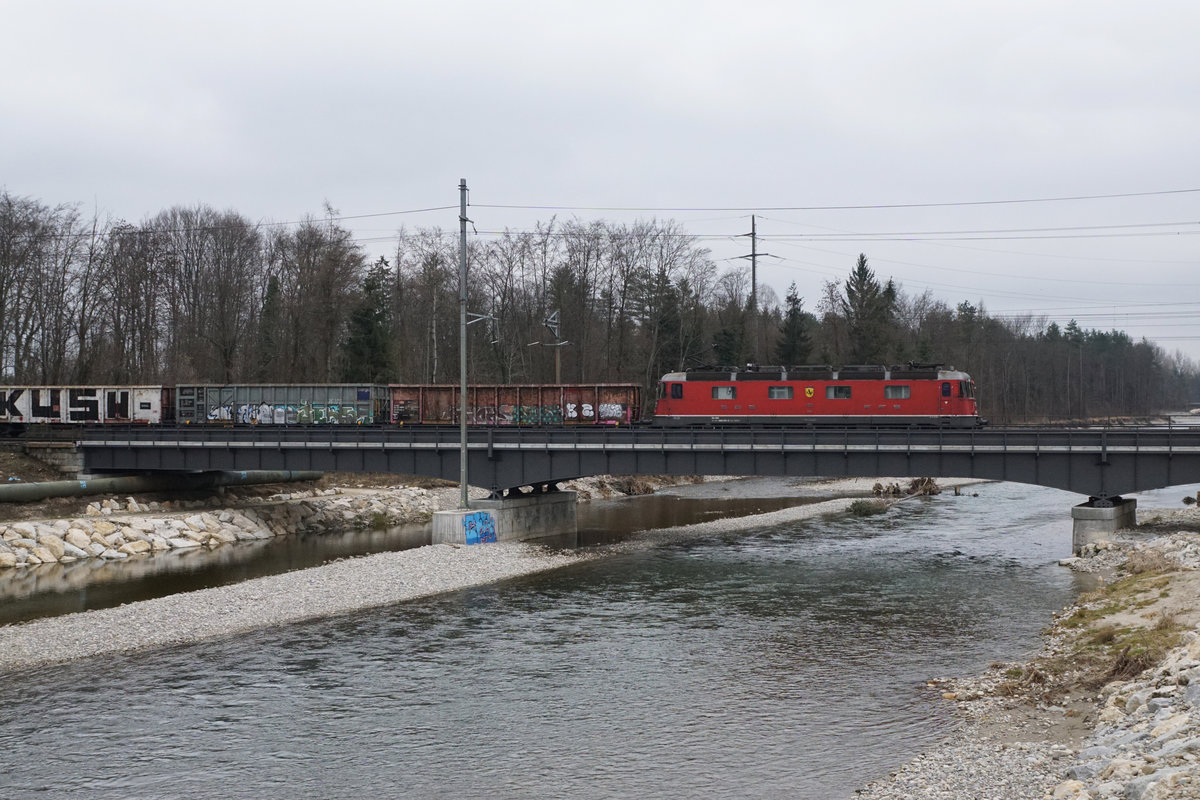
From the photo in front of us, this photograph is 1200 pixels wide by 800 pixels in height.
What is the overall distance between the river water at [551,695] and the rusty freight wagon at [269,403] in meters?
30.1

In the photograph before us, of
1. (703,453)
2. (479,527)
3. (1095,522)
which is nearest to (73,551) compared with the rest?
(479,527)

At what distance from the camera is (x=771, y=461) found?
42250 mm

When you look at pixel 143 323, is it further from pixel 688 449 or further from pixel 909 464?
pixel 909 464

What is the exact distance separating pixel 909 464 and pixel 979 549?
198 inches

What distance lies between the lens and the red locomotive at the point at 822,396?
49.2 metres

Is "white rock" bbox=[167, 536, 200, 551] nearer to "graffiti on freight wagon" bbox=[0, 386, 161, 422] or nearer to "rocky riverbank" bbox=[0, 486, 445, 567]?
"rocky riverbank" bbox=[0, 486, 445, 567]

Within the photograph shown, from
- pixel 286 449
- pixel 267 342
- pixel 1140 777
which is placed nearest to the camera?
pixel 1140 777

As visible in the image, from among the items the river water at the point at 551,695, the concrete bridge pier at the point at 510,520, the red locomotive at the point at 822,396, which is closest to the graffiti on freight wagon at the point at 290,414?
the concrete bridge pier at the point at 510,520

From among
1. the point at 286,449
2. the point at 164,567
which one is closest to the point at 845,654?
the point at 164,567

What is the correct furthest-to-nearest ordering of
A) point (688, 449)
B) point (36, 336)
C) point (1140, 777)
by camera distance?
point (36, 336), point (688, 449), point (1140, 777)

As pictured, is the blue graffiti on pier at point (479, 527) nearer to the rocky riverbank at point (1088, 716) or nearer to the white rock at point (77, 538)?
the white rock at point (77, 538)

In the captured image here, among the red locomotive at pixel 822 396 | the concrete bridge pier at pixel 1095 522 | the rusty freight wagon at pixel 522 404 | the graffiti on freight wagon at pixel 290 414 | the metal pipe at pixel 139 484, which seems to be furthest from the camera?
the graffiti on freight wagon at pixel 290 414

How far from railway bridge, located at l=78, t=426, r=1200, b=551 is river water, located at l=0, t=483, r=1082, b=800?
6.39 m

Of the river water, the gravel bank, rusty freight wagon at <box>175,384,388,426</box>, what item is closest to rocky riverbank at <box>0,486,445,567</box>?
rusty freight wagon at <box>175,384,388,426</box>
